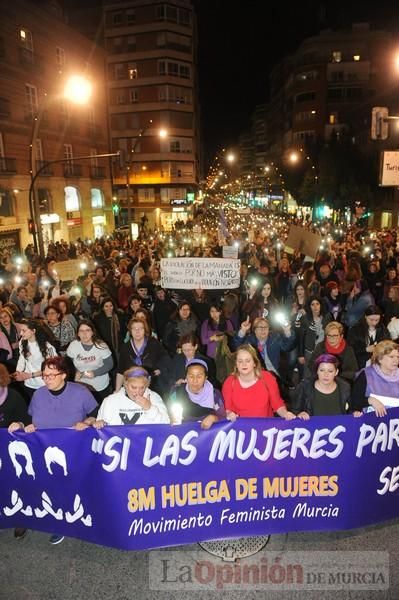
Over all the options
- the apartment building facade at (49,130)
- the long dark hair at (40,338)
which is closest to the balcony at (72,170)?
the apartment building facade at (49,130)

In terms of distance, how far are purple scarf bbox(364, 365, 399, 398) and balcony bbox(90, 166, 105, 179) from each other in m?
38.1

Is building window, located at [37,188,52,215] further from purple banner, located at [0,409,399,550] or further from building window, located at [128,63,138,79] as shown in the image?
purple banner, located at [0,409,399,550]

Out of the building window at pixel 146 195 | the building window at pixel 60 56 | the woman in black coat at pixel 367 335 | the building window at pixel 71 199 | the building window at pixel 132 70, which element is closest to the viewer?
the woman in black coat at pixel 367 335

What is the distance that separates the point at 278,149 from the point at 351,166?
59.9 m

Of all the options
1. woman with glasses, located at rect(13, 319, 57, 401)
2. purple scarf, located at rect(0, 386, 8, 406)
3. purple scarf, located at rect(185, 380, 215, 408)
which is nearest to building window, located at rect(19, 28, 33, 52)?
woman with glasses, located at rect(13, 319, 57, 401)

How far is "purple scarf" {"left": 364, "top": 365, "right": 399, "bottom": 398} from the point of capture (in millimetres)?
4500

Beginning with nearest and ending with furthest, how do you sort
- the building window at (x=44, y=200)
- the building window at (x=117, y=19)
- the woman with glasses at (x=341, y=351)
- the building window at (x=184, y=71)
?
the woman with glasses at (x=341, y=351) < the building window at (x=44, y=200) < the building window at (x=117, y=19) < the building window at (x=184, y=71)

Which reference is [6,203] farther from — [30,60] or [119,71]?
[119,71]

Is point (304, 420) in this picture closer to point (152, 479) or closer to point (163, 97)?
point (152, 479)

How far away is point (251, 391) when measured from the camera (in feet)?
14.7

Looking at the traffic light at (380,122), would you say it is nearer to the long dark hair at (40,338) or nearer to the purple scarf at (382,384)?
the purple scarf at (382,384)

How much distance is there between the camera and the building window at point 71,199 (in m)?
35.3

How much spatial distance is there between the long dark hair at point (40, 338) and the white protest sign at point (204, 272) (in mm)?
3738

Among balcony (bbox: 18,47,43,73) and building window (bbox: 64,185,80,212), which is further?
building window (bbox: 64,185,80,212)
